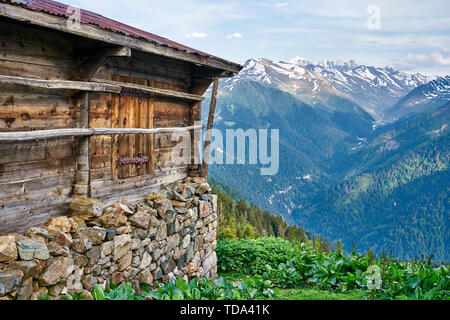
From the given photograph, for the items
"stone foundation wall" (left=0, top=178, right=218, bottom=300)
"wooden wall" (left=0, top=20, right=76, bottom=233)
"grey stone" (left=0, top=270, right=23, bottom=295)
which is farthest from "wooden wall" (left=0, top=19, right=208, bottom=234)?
"grey stone" (left=0, top=270, right=23, bottom=295)

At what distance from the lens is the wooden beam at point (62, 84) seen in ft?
15.4

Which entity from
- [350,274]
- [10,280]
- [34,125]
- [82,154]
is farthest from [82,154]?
[350,274]

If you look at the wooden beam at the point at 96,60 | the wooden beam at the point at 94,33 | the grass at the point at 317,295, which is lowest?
the grass at the point at 317,295

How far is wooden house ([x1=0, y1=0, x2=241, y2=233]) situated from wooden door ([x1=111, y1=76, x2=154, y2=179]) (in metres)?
0.02

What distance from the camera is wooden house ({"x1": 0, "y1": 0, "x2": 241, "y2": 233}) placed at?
4891 millimetres

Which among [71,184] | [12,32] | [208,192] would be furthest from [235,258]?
[12,32]

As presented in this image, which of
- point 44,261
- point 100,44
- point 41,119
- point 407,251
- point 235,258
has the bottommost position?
point 407,251

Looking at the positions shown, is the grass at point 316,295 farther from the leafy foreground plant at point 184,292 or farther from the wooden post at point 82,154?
the wooden post at point 82,154

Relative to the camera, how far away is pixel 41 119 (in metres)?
5.33

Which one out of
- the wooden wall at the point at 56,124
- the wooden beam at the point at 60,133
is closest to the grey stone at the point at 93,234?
the wooden wall at the point at 56,124

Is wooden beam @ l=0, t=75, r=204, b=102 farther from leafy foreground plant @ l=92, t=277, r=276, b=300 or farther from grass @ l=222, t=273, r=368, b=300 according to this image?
grass @ l=222, t=273, r=368, b=300

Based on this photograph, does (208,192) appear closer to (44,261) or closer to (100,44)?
(100,44)

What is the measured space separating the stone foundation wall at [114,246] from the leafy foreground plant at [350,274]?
1731 mm
